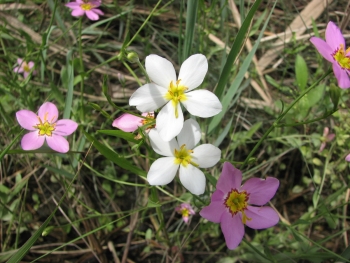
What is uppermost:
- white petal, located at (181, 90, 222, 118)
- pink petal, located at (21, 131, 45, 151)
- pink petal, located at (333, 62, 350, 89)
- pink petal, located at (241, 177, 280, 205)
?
pink petal, located at (333, 62, 350, 89)

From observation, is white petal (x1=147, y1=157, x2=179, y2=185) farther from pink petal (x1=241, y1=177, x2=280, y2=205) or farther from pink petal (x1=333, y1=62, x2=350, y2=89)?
pink petal (x1=333, y1=62, x2=350, y2=89)

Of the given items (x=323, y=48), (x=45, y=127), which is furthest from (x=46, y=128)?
(x=323, y=48)

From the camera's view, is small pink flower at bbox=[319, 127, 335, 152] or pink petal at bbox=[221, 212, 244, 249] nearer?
pink petal at bbox=[221, 212, 244, 249]

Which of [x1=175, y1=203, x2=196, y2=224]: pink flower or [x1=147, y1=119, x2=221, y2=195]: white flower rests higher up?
[x1=147, y1=119, x2=221, y2=195]: white flower

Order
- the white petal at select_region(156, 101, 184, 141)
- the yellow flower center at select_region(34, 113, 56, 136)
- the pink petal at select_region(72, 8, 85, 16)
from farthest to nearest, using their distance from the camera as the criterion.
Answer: the pink petal at select_region(72, 8, 85, 16) < the yellow flower center at select_region(34, 113, 56, 136) < the white petal at select_region(156, 101, 184, 141)

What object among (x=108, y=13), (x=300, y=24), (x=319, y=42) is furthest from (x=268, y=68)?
(x=319, y=42)

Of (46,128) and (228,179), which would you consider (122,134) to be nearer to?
(228,179)

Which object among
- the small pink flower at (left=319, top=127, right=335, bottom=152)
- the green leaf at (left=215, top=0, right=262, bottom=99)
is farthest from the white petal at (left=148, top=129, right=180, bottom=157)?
the small pink flower at (left=319, top=127, right=335, bottom=152)

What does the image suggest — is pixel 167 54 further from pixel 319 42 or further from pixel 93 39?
pixel 319 42
